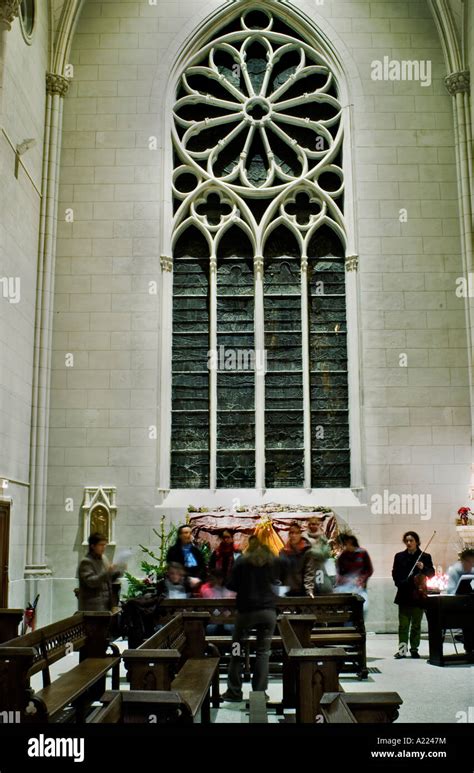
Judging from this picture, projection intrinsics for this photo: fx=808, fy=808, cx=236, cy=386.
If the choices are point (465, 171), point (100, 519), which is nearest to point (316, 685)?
point (100, 519)

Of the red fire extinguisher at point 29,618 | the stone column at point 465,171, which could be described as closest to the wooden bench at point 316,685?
the red fire extinguisher at point 29,618

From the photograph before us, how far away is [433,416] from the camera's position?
13.3 meters

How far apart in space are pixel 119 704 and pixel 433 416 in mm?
10128

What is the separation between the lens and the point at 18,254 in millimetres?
12344

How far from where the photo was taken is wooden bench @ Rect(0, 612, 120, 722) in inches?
195

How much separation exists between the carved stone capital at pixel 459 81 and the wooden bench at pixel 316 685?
417 inches

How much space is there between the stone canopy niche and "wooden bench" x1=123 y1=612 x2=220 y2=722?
5.47 meters

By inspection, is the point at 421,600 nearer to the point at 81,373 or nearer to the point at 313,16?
the point at 81,373

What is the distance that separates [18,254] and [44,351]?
5.56ft

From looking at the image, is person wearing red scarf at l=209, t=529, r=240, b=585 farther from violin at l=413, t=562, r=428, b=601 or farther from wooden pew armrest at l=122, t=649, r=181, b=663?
wooden pew armrest at l=122, t=649, r=181, b=663

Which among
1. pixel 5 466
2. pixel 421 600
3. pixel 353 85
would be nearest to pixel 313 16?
pixel 353 85

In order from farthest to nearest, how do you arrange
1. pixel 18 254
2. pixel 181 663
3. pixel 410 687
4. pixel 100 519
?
pixel 100 519 → pixel 18 254 → pixel 410 687 → pixel 181 663

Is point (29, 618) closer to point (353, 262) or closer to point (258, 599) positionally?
point (258, 599)

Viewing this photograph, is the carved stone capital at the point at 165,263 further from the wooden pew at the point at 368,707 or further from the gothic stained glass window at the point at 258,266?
the wooden pew at the point at 368,707
